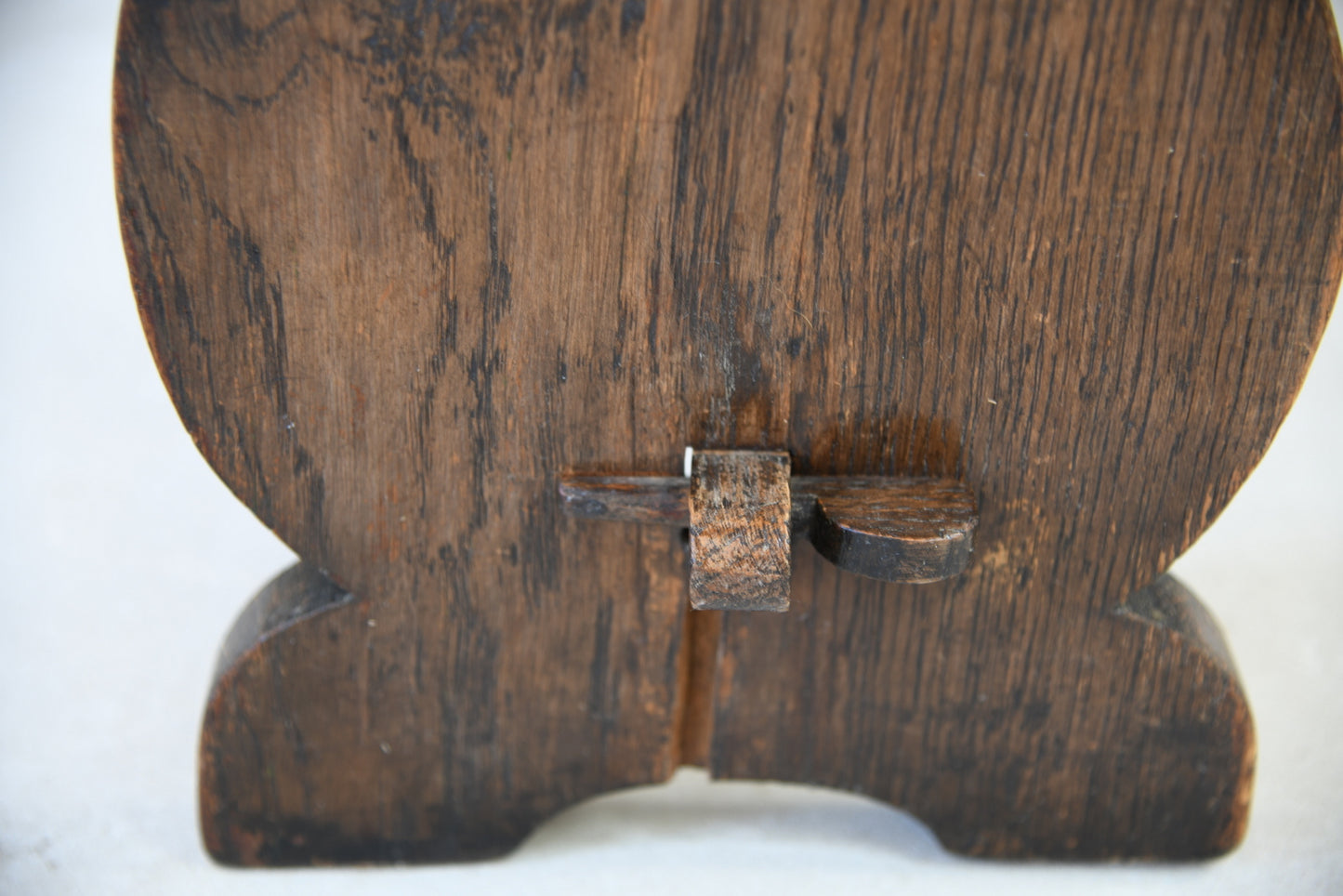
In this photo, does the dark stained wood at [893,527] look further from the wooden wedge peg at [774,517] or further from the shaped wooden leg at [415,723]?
the shaped wooden leg at [415,723]

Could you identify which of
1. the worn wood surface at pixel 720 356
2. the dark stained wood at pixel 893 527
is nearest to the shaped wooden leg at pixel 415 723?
the worn wood surface at pixel 720 356

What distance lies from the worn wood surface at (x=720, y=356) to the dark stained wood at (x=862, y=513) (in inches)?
0.6

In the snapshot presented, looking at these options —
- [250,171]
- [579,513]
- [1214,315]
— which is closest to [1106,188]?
[1214,315]

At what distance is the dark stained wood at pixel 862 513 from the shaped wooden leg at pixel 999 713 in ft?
0.21

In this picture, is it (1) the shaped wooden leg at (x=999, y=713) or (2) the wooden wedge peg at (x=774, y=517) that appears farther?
(1) the shaped wooden leg at (x=999, y=713)

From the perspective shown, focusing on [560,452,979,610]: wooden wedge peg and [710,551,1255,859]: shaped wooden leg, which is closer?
[560,452,979,610]: wooden wedge peg

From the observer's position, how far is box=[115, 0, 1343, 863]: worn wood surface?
0.54 meters

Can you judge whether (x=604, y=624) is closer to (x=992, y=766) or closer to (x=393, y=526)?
(x=393, y=526)

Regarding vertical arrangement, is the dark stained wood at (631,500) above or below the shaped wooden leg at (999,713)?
above

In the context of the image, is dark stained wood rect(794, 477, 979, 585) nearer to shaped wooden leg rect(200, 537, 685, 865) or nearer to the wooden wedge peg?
the wooden wedge peg

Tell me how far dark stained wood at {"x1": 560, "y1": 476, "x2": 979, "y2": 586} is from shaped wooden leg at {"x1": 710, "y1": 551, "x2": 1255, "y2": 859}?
7cm

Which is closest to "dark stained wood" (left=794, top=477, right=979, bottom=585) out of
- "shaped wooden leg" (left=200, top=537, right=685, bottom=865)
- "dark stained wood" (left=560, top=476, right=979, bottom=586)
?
"dark stained wood" (left=560, top=476, right=979, bottom=586)

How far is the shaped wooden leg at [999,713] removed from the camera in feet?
2.26

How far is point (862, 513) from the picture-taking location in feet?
1.95
